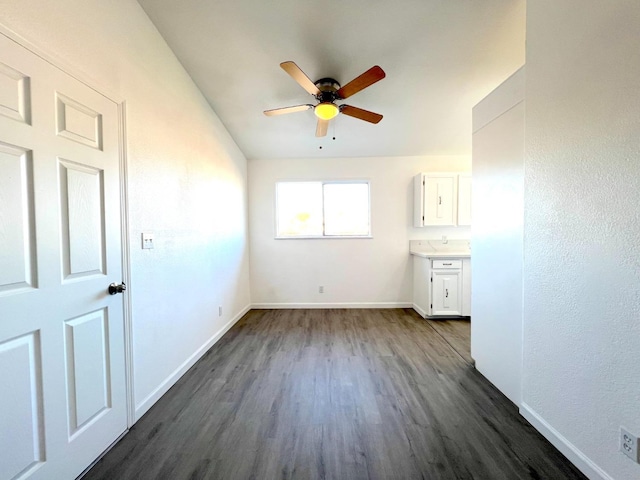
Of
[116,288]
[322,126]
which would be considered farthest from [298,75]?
[116,288]

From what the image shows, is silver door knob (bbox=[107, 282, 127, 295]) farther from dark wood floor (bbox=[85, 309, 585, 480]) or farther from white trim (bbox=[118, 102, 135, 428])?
dark wood floor (bbox=[85, 309, 585, 480])

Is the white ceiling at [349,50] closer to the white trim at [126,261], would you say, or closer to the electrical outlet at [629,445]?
the white trim at [126,261]

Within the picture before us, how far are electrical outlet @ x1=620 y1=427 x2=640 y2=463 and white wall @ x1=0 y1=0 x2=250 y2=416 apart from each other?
2609 millimetres

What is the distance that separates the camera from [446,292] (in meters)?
3.59

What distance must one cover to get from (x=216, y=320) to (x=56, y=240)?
200cm

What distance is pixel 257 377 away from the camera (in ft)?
7.17

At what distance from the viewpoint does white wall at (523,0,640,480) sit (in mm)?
1075

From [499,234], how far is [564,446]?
1.30 metres

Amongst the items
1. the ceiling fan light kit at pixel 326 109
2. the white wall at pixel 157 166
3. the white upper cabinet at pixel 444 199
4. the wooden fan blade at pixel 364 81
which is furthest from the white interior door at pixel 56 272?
the white upper cabinet at pixel 444 199

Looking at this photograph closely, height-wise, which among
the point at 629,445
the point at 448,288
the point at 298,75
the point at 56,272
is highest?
the point at 298,75

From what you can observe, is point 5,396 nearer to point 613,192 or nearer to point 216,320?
point 216,320

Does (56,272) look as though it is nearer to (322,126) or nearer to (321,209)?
(322,126)

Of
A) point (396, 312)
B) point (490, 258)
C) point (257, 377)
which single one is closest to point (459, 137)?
point (490, 258)

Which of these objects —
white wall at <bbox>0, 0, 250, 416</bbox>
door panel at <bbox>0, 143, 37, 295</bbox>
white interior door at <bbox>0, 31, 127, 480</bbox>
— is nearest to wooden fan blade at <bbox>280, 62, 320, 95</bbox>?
white wall at <bbox>0, 0, 250, 416</bbox>
